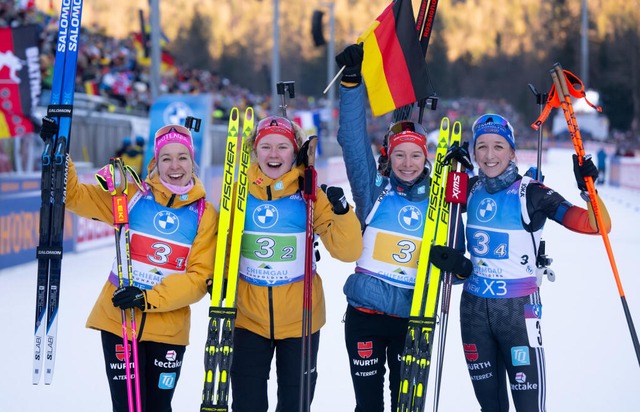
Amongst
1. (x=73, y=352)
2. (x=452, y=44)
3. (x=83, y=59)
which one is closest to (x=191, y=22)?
(x=452, y=44)

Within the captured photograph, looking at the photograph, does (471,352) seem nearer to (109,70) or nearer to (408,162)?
(408,162)

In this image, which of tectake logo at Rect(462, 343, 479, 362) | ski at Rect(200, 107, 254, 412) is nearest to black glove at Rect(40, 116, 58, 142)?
ski at Rect(200, 107, 254, 412)

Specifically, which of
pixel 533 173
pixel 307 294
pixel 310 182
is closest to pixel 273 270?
pixel 307 294

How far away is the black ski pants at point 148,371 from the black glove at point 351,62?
4.99 ft

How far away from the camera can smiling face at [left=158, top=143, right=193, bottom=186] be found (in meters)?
3.83

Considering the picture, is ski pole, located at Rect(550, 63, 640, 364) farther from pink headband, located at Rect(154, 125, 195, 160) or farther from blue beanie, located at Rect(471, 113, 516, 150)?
pink headband, located at Rect(154, 125, 195, 160)

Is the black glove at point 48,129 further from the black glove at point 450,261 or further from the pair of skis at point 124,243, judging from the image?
the black glove at point 450,261

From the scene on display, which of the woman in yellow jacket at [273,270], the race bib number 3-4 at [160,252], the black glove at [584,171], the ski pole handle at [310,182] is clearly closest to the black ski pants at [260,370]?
the woman in yellow jacket at [273,270]

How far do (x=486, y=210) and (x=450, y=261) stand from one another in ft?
1.14

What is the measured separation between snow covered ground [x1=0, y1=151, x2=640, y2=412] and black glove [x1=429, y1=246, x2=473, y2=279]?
171cm

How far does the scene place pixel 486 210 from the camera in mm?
3977

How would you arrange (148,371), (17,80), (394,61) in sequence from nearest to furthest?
(148,371) < (394,61) < (17,80)

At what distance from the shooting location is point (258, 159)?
3941 mm

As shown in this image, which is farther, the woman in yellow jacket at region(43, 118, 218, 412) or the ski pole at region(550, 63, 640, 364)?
the ski pole at region(550, 63, 640, 364)
